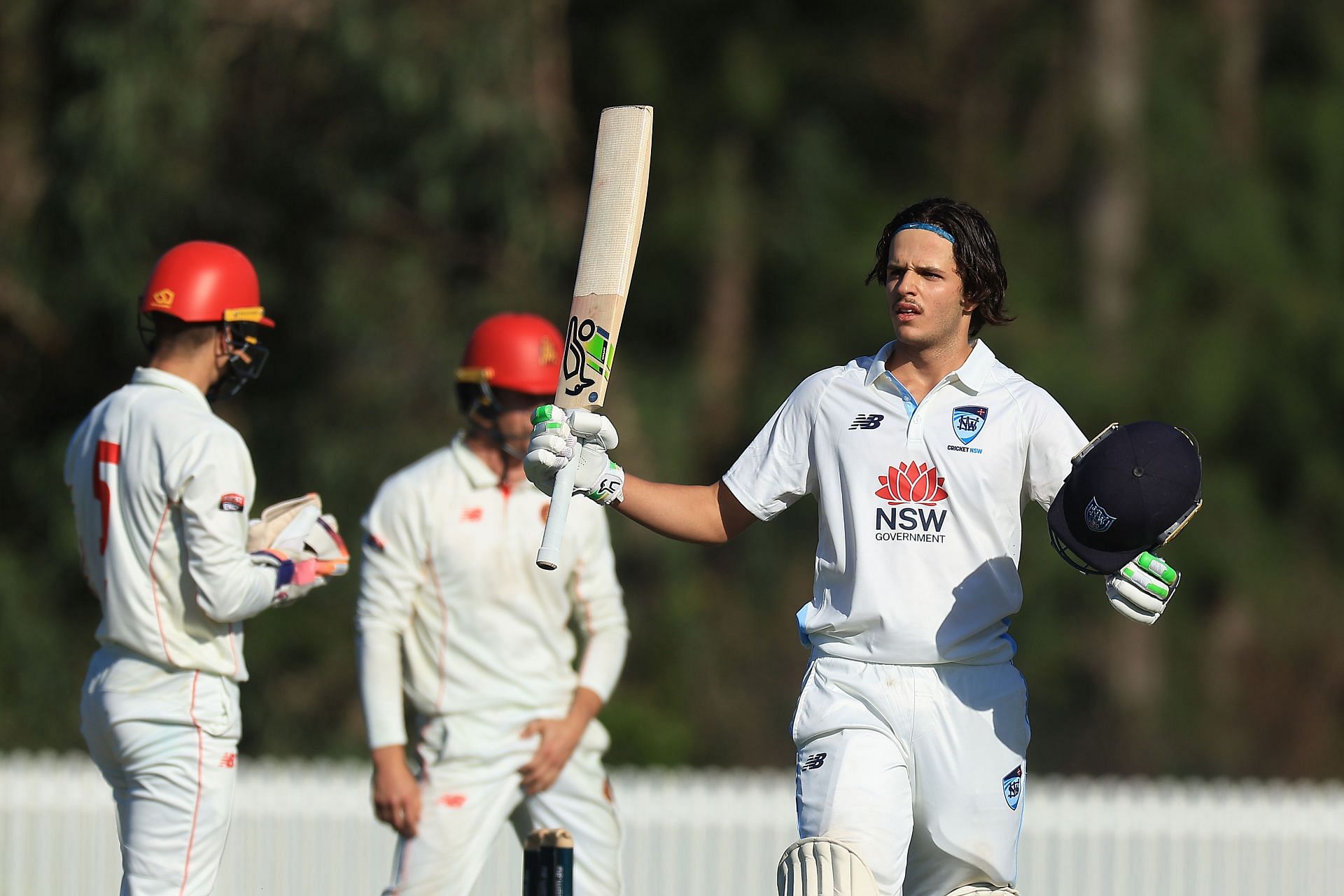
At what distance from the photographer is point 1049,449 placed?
3.68m

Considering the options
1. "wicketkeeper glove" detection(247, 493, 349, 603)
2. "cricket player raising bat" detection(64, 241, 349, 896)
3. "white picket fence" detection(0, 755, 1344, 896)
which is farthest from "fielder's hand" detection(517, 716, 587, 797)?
"white picket fence" detection(0, 755, 1344, 896)

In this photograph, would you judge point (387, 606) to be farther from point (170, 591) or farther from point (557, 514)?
point (557, 514)

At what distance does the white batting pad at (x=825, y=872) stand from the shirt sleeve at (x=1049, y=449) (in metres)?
0.88

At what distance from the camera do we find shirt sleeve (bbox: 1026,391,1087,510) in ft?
12.1

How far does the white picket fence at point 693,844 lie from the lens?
793 centimetres

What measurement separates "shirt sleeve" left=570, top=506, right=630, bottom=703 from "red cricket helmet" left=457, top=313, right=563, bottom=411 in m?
0.43

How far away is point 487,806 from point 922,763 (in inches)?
61.8

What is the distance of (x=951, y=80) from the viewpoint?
15695 mm

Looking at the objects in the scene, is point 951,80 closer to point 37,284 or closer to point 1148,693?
point 1148,693

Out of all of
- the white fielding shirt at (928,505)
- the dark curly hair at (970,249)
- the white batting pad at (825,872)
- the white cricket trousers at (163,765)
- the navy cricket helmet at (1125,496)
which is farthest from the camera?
the white cricket trousers at (163,765)

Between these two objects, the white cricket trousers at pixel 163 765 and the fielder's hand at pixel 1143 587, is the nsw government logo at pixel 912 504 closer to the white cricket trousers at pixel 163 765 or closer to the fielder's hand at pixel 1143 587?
the fielder's hand at pixel 1143 587

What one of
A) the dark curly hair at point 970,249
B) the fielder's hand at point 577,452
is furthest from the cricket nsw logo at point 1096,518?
the fielder's hand at point 577,452

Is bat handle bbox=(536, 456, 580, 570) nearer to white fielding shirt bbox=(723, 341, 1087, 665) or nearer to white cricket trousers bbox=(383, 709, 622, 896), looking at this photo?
white fielding shirt bbox=(723, 341, 1087, 665)

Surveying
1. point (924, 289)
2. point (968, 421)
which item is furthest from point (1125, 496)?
point (924, 289)
